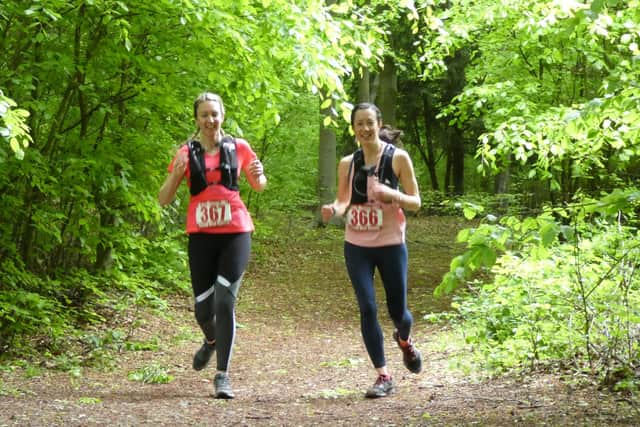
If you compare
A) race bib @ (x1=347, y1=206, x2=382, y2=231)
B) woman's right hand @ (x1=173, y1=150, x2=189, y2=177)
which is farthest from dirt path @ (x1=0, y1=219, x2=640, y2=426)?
woman's right hand @ (x1=173, y1=150, x2=189, y2=177)

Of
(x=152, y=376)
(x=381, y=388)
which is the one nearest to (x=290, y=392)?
(x=381, y=388)

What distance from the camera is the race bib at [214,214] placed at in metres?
5.03

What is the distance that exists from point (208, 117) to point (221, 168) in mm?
391

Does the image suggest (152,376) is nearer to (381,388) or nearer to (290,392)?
(290,392)

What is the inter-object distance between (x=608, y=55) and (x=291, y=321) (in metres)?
5.89

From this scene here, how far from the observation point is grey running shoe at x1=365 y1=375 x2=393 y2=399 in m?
5.01

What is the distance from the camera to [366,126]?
5.09m

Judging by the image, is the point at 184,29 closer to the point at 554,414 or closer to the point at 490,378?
the point at 490,378

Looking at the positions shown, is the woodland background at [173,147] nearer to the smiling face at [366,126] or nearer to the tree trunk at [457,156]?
the smiling face at [366,126]

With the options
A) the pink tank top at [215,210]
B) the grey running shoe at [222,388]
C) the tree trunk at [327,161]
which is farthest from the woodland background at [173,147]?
the tree trunk at [327,161]

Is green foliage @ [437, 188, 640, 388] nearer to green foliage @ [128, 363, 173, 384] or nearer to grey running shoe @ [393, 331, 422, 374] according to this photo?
grey running shoe @ [393, 331, 422, 374]

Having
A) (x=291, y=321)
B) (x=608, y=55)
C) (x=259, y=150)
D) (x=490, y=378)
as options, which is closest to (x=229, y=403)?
(x=490, y=378)

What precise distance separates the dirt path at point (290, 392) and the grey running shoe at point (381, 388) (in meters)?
0.07

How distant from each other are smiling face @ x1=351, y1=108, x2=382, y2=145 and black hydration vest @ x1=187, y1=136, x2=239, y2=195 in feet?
2.99
